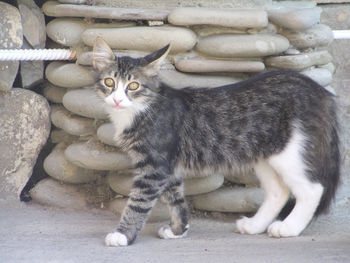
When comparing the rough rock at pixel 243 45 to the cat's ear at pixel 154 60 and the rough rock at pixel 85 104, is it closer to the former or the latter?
the cat's ear at pixel 154 60

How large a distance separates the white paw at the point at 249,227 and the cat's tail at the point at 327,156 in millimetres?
348

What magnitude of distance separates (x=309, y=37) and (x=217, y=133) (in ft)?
3.06

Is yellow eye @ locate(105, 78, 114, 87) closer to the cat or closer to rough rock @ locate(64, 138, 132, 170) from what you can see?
the cat

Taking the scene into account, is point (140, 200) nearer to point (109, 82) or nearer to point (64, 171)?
point (109, 82)

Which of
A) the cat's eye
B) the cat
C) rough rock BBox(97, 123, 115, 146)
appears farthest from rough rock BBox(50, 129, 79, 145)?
the cat's eye

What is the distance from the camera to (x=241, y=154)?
3.29 metres

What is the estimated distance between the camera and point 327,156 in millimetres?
3246

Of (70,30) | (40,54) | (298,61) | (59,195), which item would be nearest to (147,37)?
(70,30)

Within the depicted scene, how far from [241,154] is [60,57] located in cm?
139

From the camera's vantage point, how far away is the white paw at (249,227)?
132 inches

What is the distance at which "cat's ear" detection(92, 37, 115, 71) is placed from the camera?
126 inches

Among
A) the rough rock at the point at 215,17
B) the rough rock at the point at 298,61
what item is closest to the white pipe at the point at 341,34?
the rough rock at the point at 298,61

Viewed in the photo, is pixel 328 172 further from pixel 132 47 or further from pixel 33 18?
pixel 33 18

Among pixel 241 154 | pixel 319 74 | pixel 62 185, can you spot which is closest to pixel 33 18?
pixel 62 185
